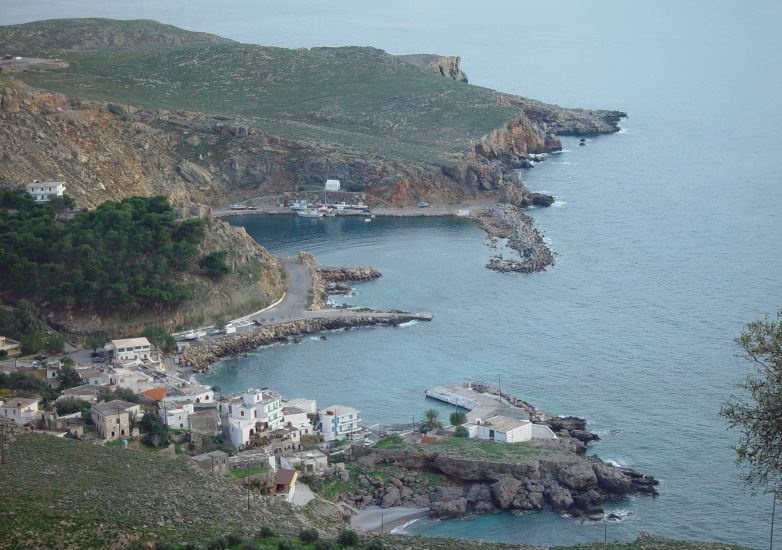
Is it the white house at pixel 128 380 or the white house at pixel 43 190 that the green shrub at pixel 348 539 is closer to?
the white house at pixel 128 380

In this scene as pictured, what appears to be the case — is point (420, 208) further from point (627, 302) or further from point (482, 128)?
point (627, 302)

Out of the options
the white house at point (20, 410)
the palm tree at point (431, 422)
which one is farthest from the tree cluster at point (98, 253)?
A: the palm tree at point (431, 422)

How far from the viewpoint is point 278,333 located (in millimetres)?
68625

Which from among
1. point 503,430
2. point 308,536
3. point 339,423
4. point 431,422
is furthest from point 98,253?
point 308,536

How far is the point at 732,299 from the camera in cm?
7256

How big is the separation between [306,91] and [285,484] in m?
83.9

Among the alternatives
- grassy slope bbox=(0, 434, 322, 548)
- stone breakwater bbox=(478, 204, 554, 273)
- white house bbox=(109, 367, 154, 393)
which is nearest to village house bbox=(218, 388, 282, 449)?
white house bbox=(109, 367, 154, 393)

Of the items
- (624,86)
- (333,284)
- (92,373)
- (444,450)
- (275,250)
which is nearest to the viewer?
(444,450)

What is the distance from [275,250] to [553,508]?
1658 inches

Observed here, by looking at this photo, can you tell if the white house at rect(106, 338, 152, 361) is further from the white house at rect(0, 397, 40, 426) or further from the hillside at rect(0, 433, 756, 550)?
the hillside at rect(0, 433, 756, 550)

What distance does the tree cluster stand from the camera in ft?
222

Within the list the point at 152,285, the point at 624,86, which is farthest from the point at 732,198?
the point at 624,86

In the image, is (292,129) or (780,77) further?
(780,77)

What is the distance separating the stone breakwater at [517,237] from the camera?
8125 centimetres
